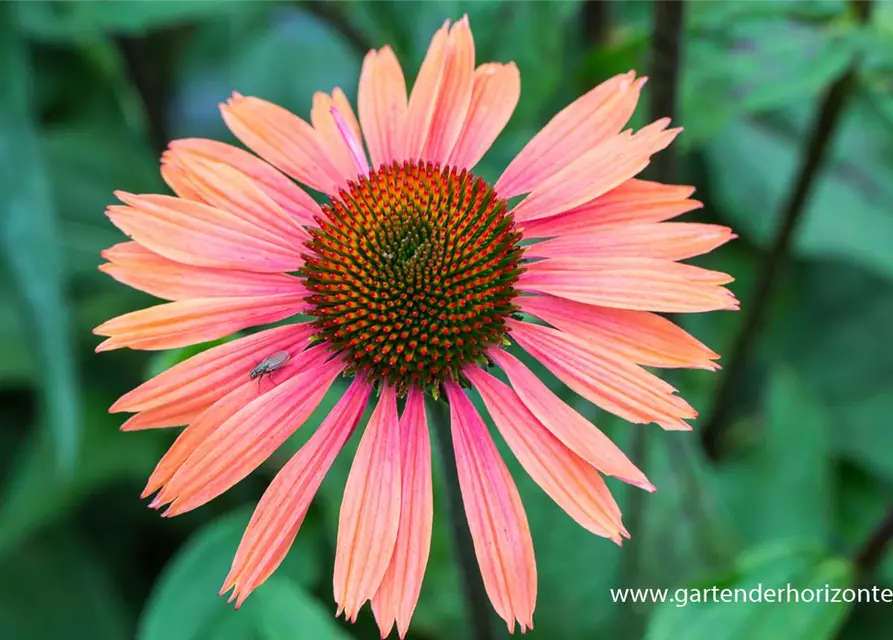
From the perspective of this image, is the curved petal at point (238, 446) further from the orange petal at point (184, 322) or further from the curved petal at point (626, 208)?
the curved petal at point (626, 208)

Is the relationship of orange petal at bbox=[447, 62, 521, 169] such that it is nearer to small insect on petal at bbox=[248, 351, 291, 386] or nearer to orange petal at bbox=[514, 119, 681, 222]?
orange petal at bbox=[514, 119, 681, 222]

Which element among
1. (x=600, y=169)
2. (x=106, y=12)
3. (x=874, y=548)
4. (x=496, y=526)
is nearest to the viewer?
(x=496, y=526)

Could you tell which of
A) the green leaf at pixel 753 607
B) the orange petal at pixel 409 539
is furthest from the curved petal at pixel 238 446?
the green leaf at pixel 753 607

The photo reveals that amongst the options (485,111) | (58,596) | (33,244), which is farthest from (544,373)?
(58,596)

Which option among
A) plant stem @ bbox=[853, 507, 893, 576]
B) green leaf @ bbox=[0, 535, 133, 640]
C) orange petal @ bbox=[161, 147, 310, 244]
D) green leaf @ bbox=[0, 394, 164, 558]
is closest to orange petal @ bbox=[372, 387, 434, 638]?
orange petal @ bbox=[161, 147, 310, 244]

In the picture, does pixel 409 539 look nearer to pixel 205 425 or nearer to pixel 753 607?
pixel 205 425

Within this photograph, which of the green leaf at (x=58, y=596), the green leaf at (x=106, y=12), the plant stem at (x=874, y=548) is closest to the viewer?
the plant stem at (x=874, y=548)

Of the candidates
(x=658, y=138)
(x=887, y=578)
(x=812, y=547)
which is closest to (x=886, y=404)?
(x=887, y=578)
